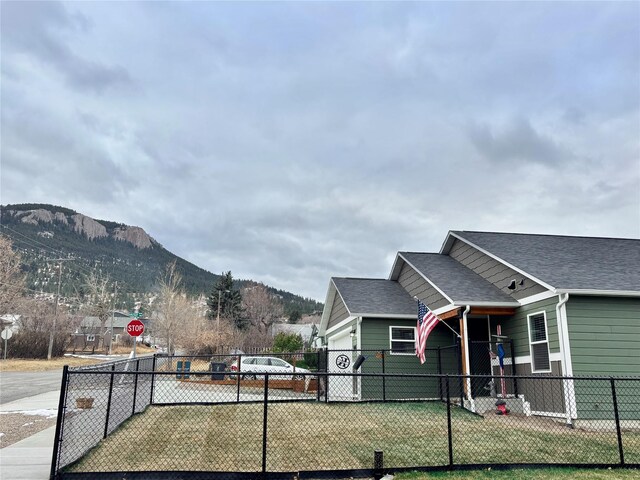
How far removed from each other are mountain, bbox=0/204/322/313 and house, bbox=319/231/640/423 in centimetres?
7354

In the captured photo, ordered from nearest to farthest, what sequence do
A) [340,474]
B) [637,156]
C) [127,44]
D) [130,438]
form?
1. [340,474]
2. [130,438]
3. [127,44]
4. [637,156]

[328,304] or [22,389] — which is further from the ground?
[328,304]

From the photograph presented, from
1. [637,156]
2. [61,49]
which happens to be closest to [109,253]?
[61,49]

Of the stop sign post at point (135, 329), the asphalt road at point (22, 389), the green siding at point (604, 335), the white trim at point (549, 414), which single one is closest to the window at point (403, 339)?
the white trim at point (549, 414)

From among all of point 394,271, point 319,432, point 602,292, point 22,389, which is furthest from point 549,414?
point 22,389

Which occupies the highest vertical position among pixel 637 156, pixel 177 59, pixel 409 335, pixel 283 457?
pixel 177 59

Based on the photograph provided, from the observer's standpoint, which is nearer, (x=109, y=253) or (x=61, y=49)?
(x=61, y=49)

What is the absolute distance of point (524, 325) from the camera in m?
11.9

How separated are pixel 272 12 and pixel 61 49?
7.87m

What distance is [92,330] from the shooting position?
239 ft

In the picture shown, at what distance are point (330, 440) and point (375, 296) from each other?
954cm

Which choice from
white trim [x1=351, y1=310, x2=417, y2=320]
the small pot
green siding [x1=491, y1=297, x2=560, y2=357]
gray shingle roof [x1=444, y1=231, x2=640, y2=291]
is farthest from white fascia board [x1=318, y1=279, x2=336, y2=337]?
the small pot

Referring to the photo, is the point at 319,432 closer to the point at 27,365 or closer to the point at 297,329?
the point at 27,365

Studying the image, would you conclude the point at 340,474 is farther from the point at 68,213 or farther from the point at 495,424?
the point at 68,213
